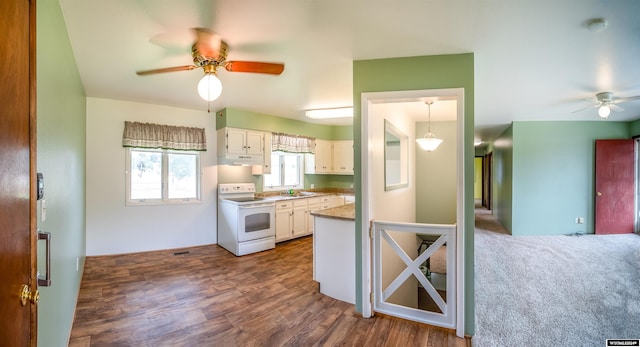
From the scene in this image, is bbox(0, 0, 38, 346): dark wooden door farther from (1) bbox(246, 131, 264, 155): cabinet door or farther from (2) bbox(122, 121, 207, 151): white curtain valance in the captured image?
(1) bbox(246, 131, 264, 155): cabinet door

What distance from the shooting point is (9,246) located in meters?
0.80

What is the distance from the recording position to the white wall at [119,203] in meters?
3.97

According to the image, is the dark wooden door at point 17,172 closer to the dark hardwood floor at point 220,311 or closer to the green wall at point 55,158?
the green wall at point 55,158

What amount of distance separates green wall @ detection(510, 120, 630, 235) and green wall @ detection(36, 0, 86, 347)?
23.0 ft

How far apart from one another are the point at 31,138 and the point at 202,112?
4017 mm

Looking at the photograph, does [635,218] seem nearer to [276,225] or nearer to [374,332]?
[374,332]

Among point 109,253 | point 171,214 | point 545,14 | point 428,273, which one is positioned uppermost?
point 545,14

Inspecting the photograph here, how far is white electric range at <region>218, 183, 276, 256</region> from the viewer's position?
167 inches

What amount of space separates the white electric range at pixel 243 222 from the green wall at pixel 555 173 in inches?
202

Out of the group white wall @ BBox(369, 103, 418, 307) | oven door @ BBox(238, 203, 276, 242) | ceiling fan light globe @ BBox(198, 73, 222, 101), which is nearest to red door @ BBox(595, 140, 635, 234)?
white wall @ BBox(369, 103, 418, 307)

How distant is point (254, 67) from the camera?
7.48 feet

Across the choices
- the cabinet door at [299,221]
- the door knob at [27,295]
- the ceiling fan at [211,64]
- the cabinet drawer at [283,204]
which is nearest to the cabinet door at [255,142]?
the cabinet drawer at [283,204]

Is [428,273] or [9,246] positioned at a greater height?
[9,246]

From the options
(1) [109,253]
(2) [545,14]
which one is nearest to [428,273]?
(2) [545,14]
